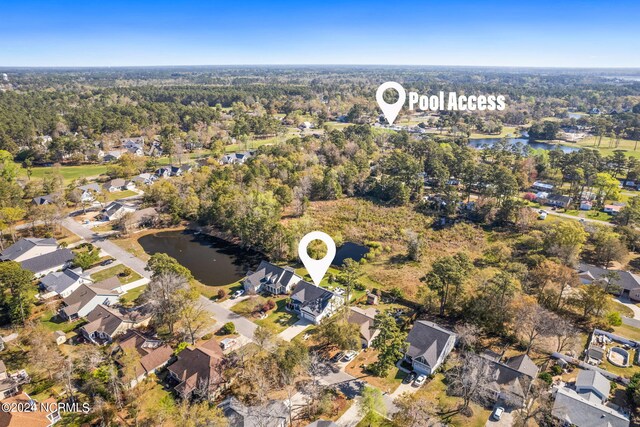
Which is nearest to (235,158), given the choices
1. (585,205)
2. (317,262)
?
(317,262)

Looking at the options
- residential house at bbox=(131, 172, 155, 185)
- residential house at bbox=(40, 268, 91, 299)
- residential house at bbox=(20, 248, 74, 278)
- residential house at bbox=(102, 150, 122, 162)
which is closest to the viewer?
residential house at bbox=(40, 268, 91, 299)

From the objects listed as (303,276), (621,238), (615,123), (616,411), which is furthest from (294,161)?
(615,123)

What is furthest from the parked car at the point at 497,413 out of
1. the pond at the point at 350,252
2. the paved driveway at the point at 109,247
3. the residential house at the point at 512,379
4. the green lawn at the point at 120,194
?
the green lawn at the point at 120,194

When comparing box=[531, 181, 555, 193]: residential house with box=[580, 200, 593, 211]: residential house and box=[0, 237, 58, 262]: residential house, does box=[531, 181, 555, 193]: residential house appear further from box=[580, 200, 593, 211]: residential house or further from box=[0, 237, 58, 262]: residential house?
box=[0, 237, 58, 262]: residential house

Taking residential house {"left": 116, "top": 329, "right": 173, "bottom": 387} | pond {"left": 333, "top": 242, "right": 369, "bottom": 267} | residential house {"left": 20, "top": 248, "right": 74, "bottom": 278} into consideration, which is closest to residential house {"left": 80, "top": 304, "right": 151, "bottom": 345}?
residential house {"left": 116, "top": 329, "right": 173, "bottom": 387}

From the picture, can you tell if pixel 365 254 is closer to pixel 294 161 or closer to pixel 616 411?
pixel 616 411

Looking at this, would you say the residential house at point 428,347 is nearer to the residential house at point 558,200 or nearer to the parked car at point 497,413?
the parked car at point 497,413
